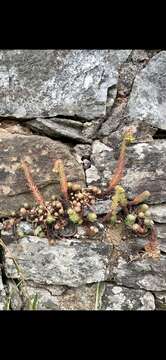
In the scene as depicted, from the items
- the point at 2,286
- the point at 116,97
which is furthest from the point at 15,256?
the point at 116,97

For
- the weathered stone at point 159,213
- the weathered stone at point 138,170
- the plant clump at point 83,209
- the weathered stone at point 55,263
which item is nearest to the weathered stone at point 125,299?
the weathered stone at point 55,263

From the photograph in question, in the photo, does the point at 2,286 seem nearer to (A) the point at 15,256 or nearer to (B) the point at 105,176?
(A) the point at 15,256

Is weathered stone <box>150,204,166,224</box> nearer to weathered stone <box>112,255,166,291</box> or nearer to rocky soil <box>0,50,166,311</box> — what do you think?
rocky soil <box>0,50,166,311</box>

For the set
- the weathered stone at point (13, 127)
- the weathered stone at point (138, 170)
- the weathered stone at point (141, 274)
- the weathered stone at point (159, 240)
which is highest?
the weathered stone at point (13, 127)

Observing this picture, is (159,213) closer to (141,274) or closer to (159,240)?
(159,240)

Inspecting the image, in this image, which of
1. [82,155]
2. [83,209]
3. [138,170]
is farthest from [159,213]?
[82,155]

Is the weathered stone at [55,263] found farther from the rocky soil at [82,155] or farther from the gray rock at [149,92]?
the gray rock at [149,92]

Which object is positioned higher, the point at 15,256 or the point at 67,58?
the point at 67,58
